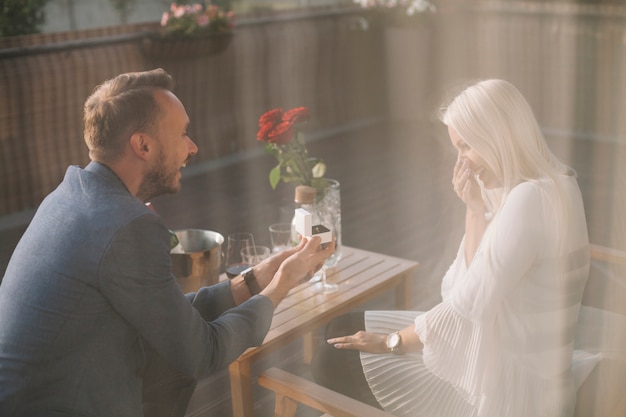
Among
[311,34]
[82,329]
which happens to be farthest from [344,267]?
[311,34]

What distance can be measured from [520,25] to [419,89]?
1.06 m

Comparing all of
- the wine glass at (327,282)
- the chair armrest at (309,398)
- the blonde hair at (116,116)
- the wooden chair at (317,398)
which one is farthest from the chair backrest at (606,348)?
the blonde hair at (116,116)

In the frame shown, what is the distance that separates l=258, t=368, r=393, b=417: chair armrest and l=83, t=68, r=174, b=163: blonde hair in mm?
597

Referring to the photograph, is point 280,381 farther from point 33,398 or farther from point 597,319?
point 597,319

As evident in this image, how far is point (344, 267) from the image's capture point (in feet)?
7.88

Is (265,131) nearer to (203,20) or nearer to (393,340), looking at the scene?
(393,340)

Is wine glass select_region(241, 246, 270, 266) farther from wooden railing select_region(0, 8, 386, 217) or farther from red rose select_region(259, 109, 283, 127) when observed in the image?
wooden railing select_region(0, 8, 386, 217)

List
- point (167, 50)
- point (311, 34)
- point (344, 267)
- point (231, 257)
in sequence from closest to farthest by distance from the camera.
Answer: point (231, 257), point (344, 267), point (167, 50), point (311, 34)

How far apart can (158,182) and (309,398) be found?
552 mm

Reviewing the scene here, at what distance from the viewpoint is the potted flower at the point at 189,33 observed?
5051 mm

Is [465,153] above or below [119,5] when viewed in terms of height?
below

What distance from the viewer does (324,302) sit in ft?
7.02

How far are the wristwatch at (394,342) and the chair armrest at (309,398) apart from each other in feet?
0.99

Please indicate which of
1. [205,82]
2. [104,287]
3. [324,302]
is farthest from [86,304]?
[205,82]
